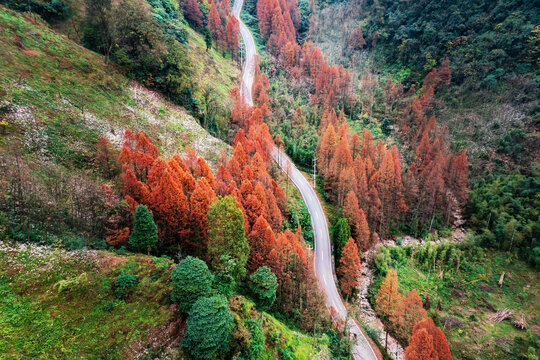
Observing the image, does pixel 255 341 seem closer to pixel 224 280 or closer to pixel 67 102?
pixel 224 280

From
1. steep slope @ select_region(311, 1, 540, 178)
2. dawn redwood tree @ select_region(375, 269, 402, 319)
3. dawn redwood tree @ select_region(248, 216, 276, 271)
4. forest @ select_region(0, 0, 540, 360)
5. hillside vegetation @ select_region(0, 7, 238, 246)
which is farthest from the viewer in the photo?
steep slope @ select_region(311, 1, 540, 178)

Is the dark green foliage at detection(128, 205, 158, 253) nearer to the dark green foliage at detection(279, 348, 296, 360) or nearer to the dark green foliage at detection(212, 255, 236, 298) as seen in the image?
the dark green foliage at detection(212, 255, 236, 298)

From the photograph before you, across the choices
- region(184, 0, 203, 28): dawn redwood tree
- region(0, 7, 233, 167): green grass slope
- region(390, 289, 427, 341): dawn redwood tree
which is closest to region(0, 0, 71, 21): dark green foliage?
region(0, 7, 233, 167): green grass slope

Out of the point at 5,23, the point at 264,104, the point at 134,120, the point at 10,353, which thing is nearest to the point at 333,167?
the point at 264,104

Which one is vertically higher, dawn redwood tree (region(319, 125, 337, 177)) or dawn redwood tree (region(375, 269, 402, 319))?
dawn redwood tree (region(319, 125, 337, 177))

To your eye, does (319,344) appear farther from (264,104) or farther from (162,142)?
(264,104)

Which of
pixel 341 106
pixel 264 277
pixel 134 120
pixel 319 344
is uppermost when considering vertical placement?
pixel 341 106

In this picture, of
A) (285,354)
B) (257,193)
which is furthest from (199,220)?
(285,354)

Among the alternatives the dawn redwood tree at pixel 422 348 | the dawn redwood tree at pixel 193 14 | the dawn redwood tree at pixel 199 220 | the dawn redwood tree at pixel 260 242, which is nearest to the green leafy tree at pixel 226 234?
the dawn redwood tree at pixel 199 220
